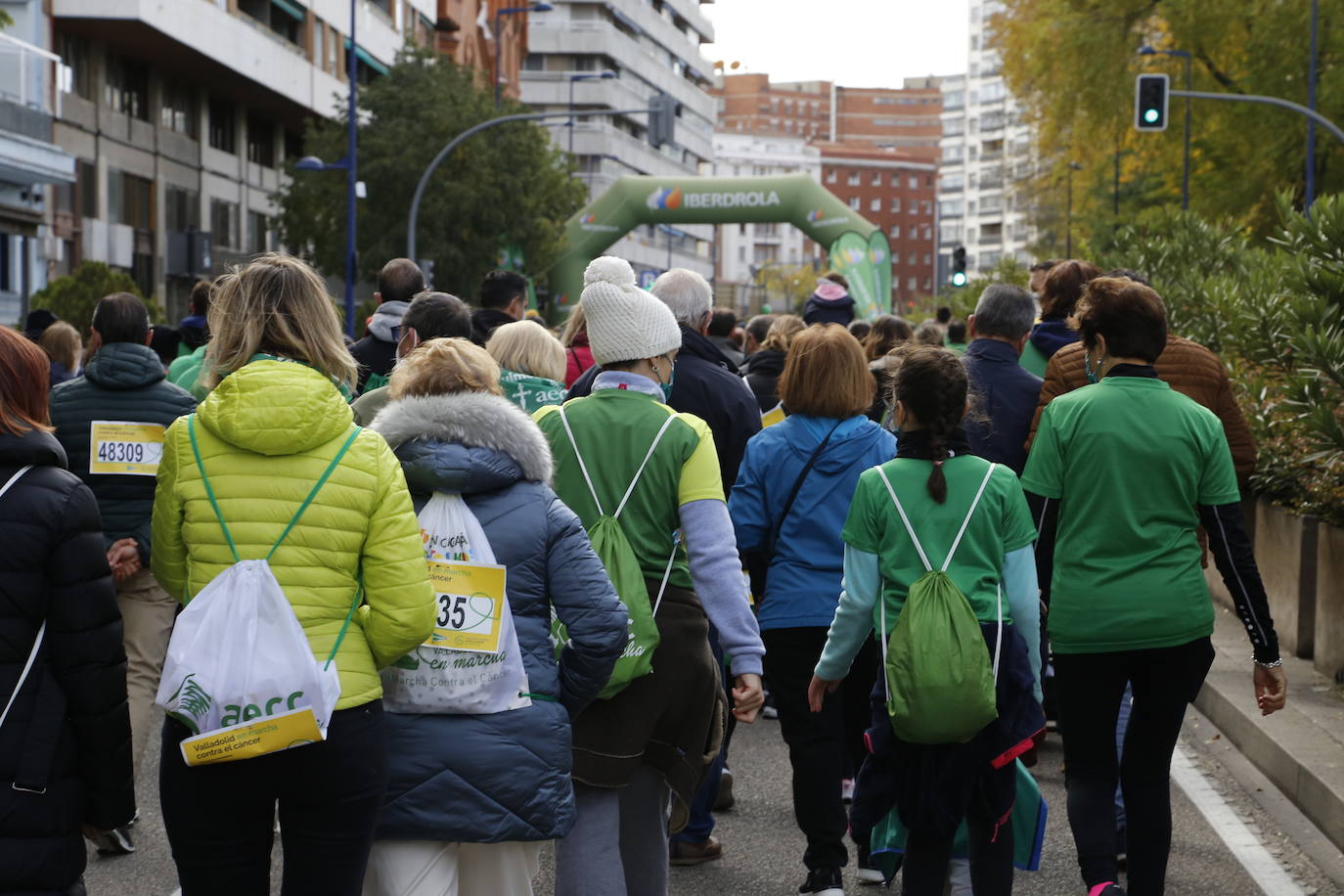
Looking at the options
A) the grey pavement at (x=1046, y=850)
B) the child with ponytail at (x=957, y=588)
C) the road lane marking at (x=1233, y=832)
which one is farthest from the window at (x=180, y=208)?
the child with ponytail at (x=957, y=588)

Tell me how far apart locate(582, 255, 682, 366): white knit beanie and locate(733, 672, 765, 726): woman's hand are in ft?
3.05

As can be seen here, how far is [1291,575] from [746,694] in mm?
6691

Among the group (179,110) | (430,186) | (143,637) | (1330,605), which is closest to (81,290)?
(430,186)

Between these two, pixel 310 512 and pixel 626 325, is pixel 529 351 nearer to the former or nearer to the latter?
pixel 626 325

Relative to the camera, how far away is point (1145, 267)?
18.8 meters

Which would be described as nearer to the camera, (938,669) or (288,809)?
(288,809)

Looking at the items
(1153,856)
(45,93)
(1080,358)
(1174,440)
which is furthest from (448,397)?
(45,93)

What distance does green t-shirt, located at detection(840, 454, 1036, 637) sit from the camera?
509 cm

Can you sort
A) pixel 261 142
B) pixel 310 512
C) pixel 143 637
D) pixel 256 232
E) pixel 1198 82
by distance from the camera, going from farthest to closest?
1. pixel 256 232
2. pixel 261 142
3. pixel 1198 82
4. pixel 143 637
5. pixel 310 512

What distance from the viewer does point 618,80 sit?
109 m

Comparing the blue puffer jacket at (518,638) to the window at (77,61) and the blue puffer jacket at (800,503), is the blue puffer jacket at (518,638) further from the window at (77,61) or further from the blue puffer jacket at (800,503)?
the window at (77,61)

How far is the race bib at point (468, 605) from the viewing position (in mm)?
4156

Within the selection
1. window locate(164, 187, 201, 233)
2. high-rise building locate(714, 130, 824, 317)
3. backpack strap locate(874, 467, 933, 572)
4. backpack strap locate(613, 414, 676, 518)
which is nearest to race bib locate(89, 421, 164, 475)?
backpack strap locate(613, 414, 676, 518)

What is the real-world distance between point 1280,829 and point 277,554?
478cm
